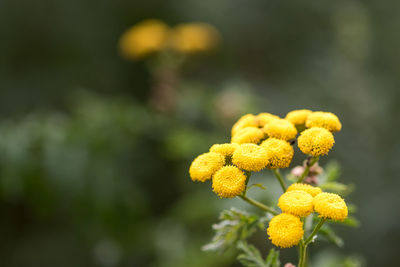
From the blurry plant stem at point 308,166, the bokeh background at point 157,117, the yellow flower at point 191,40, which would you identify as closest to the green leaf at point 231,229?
the blurry plant stem at point 308,166

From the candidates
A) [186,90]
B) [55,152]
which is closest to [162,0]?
[186,90]

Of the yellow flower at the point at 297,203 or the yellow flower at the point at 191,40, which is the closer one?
the yellow flower at the point at 297,203

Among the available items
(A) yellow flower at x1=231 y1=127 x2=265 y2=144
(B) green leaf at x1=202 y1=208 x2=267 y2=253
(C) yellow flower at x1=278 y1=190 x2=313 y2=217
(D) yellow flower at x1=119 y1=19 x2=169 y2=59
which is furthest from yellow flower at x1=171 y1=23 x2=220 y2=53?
(C) yellow flower at x1=278 y1=190 x2=313 y2=217

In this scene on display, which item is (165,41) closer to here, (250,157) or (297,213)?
(250,157)

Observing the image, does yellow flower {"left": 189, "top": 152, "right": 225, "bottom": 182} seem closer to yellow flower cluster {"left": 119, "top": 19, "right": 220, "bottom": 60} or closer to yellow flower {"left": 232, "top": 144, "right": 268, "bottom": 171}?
yellow flower {"left": 232, "top": 144, "right": 268, "bottom": 171}

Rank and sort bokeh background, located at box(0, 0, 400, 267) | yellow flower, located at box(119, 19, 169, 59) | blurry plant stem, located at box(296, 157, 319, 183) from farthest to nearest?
yellow flower, located at box(119, 19, 169, 59), bokeh background, located at box(0, 0, 400, 267), blurry plant stem, located at box(296, 157, 319, 183)

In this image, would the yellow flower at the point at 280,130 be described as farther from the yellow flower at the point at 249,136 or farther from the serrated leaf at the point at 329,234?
the serrated leaf at the point at 329,234
